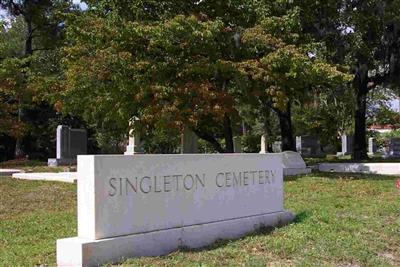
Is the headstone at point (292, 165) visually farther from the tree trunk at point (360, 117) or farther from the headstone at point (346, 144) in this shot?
the headstone at point (346, 144)

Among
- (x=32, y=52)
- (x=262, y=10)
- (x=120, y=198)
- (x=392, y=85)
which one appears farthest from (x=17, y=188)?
(x=32, y=52)

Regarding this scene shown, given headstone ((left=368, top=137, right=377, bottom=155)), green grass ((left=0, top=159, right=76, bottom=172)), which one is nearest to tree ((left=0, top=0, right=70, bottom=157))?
green grass ((left=0, top=159, right=76, bottom=172))

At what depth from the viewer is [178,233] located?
6.93 meters

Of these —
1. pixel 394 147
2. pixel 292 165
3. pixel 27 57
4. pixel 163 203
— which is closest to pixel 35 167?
pixel 27 57

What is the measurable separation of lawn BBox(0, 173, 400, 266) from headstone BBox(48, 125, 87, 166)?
45.6 feet

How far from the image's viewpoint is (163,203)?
267 inches

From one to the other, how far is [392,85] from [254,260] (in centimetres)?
2076

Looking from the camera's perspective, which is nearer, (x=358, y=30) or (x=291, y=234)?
(x=291, y=234)

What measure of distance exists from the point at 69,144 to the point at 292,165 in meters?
12.4

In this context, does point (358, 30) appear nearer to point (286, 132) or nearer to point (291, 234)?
point (286, 132)

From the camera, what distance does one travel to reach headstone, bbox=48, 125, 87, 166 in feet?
88.7

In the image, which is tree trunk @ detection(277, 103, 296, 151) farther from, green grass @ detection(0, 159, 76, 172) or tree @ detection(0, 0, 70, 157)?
tree @ detection(0, 0, 70, 157)

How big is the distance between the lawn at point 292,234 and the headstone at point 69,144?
548 inches

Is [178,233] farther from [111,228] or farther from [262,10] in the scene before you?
[262,10]
